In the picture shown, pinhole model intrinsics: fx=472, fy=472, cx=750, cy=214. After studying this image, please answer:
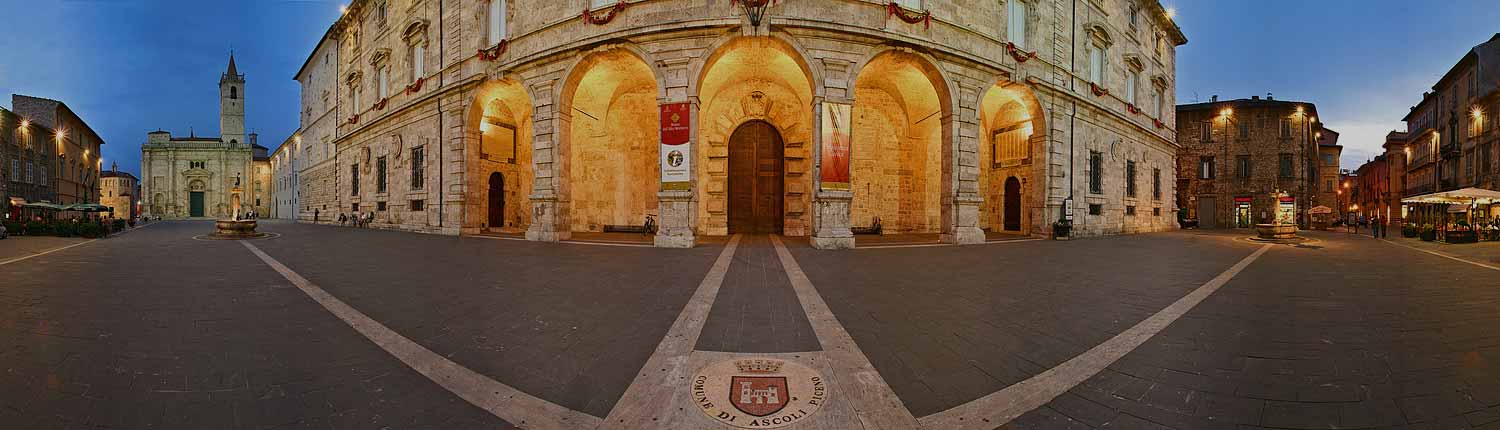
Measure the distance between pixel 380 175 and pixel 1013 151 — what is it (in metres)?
28.6

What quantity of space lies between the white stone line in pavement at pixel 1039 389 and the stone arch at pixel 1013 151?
1383 cm

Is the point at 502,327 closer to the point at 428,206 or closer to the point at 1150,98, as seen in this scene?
the point at 428,206

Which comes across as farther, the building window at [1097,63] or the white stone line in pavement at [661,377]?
the building window at [1097,63]

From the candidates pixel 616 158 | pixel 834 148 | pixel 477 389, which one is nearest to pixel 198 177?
pixel 616 158

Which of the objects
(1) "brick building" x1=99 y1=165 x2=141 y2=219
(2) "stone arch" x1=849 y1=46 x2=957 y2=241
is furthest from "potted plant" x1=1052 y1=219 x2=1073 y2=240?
(1) "brick building" x1=99 y1=165 x2=141 y2=219

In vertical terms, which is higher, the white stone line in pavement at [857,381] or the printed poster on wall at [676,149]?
the printed poster on wall at [676,149]

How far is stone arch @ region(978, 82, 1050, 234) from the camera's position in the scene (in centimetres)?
1639

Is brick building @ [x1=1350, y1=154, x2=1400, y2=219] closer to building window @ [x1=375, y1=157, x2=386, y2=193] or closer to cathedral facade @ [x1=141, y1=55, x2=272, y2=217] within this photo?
building window @ [x1=375, y1=157, x2=386, y2=193]

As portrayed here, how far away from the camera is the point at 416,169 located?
19.6 metres

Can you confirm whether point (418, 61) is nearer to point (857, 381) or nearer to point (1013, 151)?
point (857, 381)

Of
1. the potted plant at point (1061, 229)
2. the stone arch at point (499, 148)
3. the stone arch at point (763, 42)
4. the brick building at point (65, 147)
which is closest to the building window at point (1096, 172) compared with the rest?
the potted plant at point (1061, 229)

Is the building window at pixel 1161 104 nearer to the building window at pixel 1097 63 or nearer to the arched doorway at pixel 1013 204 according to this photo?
the building window at pixel 1097 63

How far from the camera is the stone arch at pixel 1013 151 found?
1639 cm

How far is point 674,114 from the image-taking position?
490 inches
